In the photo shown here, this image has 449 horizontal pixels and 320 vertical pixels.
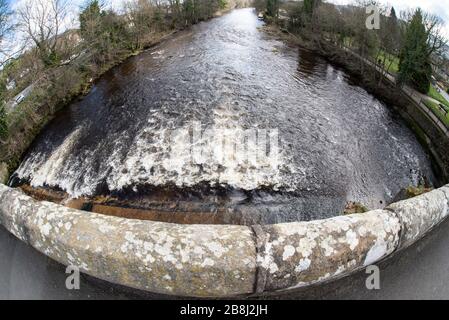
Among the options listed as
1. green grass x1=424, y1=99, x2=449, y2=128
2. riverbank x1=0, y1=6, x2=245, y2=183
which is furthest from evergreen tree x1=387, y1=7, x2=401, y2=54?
riverbank x1=0, y1=6, x2=245, y2=183

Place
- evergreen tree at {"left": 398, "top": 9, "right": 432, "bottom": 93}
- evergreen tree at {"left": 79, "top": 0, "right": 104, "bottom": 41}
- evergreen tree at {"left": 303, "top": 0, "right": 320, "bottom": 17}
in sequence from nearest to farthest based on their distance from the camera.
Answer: evergreen tree at {"left": 398, "top": 9, "right": 432, "bottom": 93} → evergreen tree at {"left": 79, "top": 0, "right": 104, "bottom": 41} → evergreen tree at {"left": 303, "top": 0, "right": 320, "bottom": 17}

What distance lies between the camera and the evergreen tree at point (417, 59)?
19.3m

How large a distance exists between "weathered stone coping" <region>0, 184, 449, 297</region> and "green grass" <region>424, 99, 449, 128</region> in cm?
1590

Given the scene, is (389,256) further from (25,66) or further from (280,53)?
(280,53)

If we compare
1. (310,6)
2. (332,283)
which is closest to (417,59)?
(310,6)

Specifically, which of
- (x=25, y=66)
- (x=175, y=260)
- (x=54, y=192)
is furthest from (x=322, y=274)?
(x=25, y=66)

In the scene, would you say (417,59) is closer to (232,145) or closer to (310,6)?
(232,145)

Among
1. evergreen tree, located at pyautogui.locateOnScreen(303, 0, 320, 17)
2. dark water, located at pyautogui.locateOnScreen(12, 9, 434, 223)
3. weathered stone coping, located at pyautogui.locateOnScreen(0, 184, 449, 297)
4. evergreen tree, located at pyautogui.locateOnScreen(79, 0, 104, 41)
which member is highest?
weathered stone coping, located at pyautogui.locateOnScreen(0, 184, 449, 297)

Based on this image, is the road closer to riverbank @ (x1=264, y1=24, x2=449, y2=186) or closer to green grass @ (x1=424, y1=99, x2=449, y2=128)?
riverbank @ (x1=264, y1=24, x2=449, y2=186)

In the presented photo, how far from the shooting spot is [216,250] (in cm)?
320

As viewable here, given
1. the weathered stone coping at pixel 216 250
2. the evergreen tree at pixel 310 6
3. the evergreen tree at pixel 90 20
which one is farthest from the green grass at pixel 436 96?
the evergreen tree at pixel 90 20

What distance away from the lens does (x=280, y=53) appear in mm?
27359

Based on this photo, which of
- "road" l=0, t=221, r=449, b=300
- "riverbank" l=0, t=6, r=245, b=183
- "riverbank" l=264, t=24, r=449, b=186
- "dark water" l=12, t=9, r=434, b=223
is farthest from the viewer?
"riverbank" l=264, t=24, r=449, b=186

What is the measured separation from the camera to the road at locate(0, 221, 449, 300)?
3.73 metres
